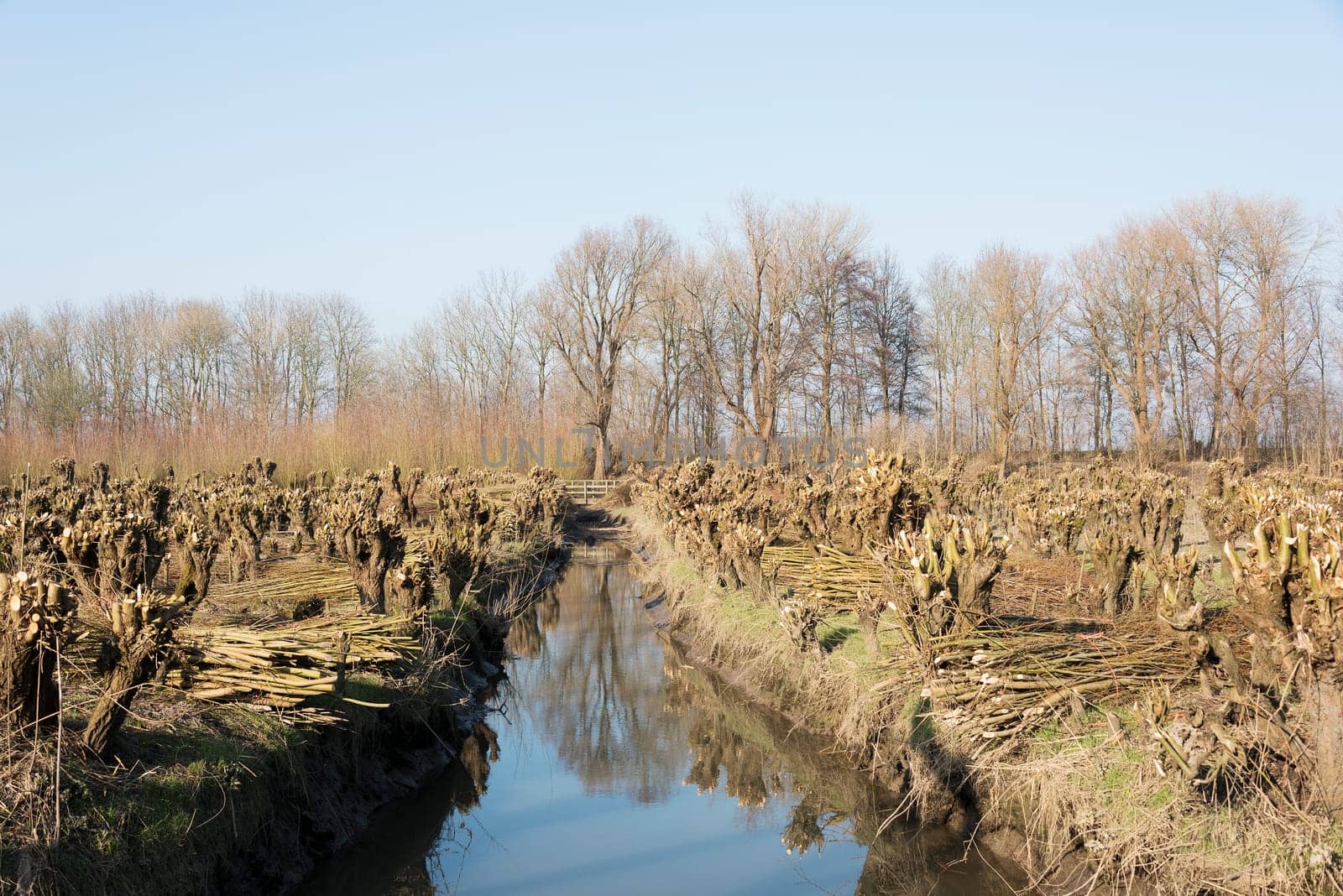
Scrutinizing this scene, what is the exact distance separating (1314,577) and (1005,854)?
2.90m

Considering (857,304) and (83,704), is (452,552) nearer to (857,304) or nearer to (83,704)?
(83,704)

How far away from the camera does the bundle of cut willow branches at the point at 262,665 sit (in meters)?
6.46

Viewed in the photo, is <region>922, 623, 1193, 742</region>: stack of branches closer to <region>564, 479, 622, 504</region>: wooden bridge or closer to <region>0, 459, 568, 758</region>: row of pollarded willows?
<region>0, 459, 568, 758</region>: row of pollarded willows

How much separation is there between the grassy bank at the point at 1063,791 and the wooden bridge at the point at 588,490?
25.3m

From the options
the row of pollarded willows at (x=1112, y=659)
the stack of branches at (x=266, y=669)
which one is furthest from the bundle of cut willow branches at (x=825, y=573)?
the stack of branches at (x=266, y=669)

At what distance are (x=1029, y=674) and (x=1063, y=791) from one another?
1018 millimetres

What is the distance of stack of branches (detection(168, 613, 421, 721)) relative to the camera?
6.45m

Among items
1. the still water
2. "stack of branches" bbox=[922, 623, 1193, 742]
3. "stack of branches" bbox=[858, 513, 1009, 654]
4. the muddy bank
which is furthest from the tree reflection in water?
"stack of branches" bbox=[922, 623, 1193, 742]

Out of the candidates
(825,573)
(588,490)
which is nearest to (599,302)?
(588,490)

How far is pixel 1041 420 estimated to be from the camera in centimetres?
4728

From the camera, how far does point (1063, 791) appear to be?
595 centimetres

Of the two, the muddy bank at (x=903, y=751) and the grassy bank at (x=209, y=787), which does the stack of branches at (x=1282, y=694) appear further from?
the grassy bank at (x=209, y=787)

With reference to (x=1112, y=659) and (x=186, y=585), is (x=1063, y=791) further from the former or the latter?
(x=186, y=585)

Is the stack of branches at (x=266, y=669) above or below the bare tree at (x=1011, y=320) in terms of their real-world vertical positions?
below
